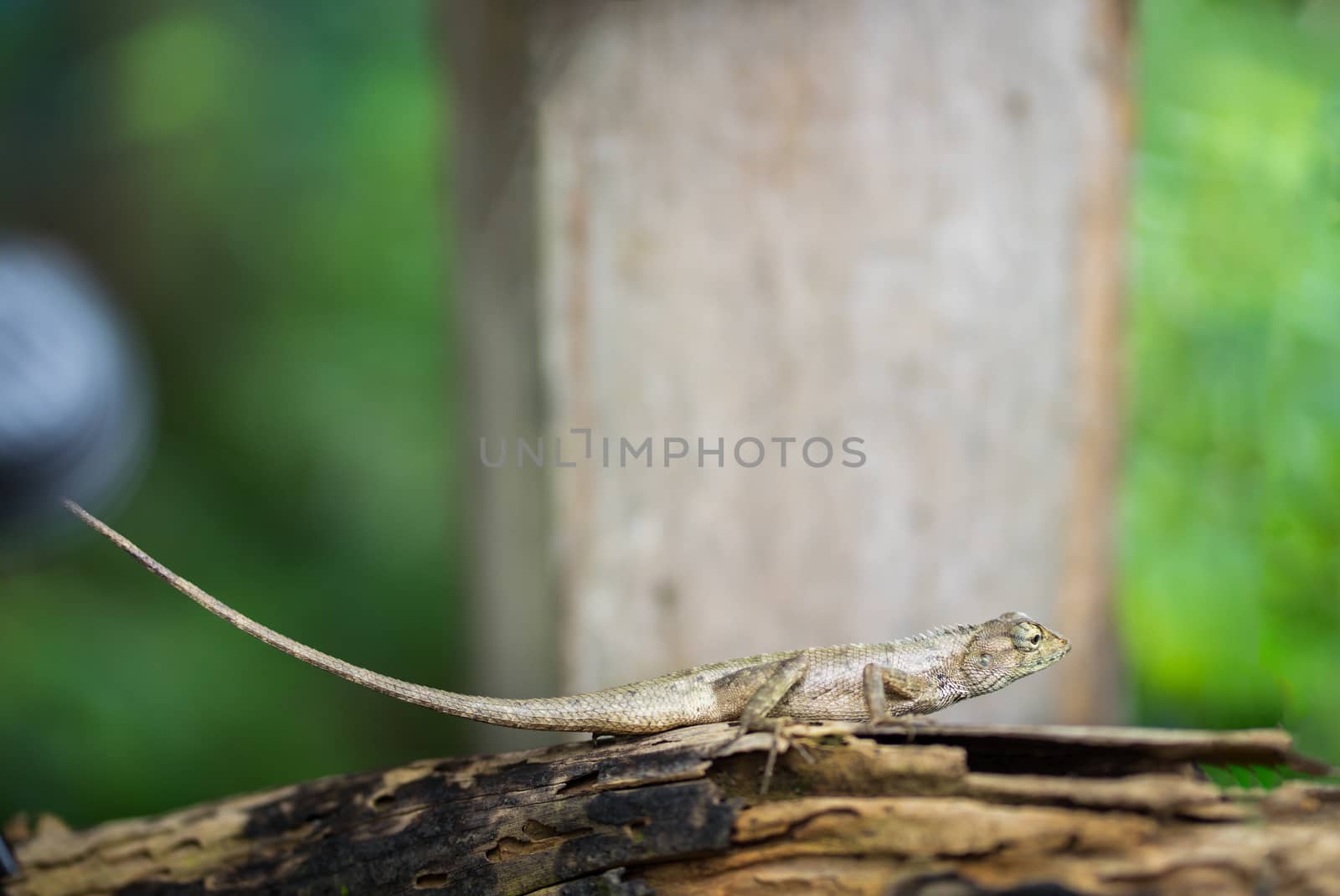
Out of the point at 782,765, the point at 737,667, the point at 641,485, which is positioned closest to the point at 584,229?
the point at 641,485

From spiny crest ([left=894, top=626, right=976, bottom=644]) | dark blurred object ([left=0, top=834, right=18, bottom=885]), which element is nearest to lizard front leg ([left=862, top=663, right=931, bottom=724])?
spiny crest ([left=894, top=626, right=976, bottom=644])

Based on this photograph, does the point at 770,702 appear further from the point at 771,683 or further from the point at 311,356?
the point at 311,356

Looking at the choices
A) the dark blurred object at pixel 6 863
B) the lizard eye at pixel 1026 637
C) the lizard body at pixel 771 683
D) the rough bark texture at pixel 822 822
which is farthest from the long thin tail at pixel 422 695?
the lizard eye at pixel 1026 637

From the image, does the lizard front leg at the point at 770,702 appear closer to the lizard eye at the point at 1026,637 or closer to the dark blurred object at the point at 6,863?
the lizard eye at the point at 1026,637

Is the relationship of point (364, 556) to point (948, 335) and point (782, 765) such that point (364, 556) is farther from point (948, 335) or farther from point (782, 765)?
point (782, 765)

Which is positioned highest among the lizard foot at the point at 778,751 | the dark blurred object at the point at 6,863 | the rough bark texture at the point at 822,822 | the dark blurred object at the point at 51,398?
the dark blurred object at the point at 51,398

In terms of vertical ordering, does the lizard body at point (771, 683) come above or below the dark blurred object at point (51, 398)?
below
